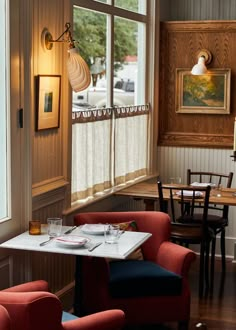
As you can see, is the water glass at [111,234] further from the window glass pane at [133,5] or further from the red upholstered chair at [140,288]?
the window glass pane at [133,5]

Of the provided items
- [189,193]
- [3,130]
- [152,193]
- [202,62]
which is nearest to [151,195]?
[152,193]

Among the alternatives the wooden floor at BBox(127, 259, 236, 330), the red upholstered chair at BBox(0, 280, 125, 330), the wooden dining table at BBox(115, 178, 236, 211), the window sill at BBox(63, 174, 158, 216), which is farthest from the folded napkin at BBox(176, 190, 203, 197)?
the red upholstered chair at BBox(0, 280, 125, 330)

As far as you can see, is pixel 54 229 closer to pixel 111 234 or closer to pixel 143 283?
pixel 111 234

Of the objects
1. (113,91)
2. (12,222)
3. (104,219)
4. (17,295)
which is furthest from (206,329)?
(113,91)

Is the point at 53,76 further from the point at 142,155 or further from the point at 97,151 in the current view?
the point at 142,155

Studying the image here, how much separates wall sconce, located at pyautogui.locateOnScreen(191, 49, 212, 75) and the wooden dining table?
122cm

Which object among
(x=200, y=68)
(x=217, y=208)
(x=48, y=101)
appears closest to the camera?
(x=48, y=101)

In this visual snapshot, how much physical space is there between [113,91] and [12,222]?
2.14 metres

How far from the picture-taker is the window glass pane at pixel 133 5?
614 centimetres

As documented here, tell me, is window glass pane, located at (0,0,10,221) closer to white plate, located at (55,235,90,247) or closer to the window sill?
white plate, located at (55,235,90,247)

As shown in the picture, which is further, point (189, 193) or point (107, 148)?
point (107, 148)

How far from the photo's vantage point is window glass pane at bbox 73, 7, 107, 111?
17.4 ft

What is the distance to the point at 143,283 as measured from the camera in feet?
14.7

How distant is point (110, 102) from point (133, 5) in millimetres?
1141
